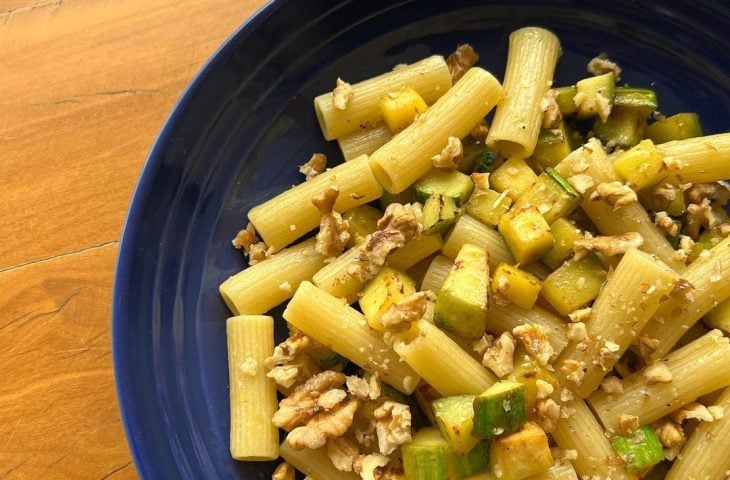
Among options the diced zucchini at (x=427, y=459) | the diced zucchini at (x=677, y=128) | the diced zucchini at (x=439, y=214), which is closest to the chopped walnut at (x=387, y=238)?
the diced zucchini at (x=439, y=214)

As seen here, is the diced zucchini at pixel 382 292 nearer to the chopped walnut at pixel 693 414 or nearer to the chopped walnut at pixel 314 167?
the chopped walnut at pixel 314 167

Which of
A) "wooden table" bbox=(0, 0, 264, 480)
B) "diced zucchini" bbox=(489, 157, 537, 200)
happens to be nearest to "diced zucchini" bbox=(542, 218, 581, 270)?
"diced zucchini" bbox=(489, 157, 537, 200)

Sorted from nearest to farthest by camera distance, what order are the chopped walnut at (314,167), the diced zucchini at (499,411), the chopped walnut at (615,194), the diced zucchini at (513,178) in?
1. the diced zucchini at (499,411)
2. the chopped walnut at (615,194)
3. the diced zucchini at (513,178)
4. the chopped walnut at (314,167)

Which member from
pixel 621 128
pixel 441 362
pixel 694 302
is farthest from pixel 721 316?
pixel 441 362

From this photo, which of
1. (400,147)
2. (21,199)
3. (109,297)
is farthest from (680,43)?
(21,199)

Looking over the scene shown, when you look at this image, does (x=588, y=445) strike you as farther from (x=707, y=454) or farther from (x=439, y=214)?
(x=439, y=214)

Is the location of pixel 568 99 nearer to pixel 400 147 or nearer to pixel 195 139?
pixel 400 147
